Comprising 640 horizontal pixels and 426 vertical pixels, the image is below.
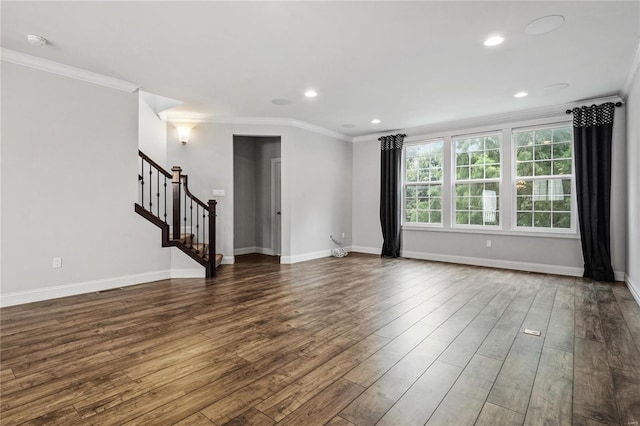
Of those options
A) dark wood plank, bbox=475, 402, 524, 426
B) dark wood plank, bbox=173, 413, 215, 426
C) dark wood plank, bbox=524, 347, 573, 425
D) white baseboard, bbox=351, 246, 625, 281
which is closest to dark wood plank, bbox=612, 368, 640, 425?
dark wood plank, bbox=524, 347, 573, 425

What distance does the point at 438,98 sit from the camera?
477 centimetres

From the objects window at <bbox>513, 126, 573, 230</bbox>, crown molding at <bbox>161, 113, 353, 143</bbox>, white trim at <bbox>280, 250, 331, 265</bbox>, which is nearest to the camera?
window at <bbox>513, 126, 573, 230</bbox>

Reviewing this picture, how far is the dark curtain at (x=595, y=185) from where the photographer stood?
4629mm

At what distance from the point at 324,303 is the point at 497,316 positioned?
1773 millimetres

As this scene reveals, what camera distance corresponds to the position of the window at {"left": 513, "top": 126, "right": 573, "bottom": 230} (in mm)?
5168

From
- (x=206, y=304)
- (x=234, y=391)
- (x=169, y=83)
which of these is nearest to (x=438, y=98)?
(x=169, y=83)

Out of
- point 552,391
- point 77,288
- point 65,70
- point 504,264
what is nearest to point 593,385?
point 552,391

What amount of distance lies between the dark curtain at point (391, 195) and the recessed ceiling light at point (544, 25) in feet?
12.6

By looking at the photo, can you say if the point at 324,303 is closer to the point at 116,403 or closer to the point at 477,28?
the point at 116,403

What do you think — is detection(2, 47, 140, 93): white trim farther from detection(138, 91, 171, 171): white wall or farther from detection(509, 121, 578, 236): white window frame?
detection(509, 121, 578, 236): white window frame

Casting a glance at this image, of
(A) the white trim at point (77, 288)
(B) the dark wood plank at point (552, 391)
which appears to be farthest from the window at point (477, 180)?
(A) the white trim at point (77, 288)

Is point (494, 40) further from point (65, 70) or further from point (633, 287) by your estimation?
point (65, 70)

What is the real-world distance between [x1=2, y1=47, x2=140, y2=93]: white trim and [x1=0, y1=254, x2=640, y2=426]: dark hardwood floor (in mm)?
2671

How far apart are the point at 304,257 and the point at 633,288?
4.85 m
